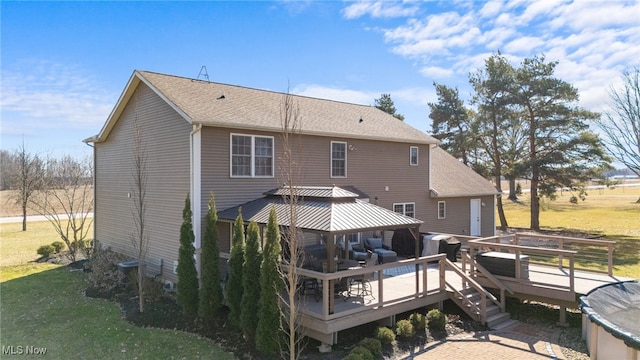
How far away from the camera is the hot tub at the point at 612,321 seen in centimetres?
684

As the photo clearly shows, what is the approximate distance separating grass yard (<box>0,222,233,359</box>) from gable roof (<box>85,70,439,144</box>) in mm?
5721

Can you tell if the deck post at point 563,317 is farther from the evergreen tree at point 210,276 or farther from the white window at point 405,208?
the evergreen tree at point 210,276

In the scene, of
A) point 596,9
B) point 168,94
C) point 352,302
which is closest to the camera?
point 352,302

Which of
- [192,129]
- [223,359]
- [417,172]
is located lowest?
[223,359]

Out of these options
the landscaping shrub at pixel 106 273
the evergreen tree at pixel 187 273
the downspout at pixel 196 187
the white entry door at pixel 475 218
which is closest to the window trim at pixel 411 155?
the white entry door at pixel 475 218

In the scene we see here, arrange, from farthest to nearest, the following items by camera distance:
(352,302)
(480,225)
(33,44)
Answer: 1. (480,225)
2. (33,44)
3. (352,302)

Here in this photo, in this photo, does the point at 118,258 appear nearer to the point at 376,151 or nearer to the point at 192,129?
the point at 192,129

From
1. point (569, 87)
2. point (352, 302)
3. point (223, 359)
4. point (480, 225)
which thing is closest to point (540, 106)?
point (569, 87)

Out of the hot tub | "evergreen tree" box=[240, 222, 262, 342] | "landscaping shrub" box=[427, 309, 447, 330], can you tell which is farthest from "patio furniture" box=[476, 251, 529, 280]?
"evergreen tree" box=[240, 222, 262, 342]

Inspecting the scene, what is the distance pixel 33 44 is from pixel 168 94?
806cm

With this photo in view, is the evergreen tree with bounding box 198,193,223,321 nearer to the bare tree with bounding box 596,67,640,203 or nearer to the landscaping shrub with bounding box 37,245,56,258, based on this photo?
the landscaping shrub with bounding box 37,245,56,258

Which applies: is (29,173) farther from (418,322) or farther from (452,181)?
(418,322)

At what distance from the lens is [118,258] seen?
1447cm

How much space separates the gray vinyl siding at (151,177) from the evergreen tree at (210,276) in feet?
7.56
